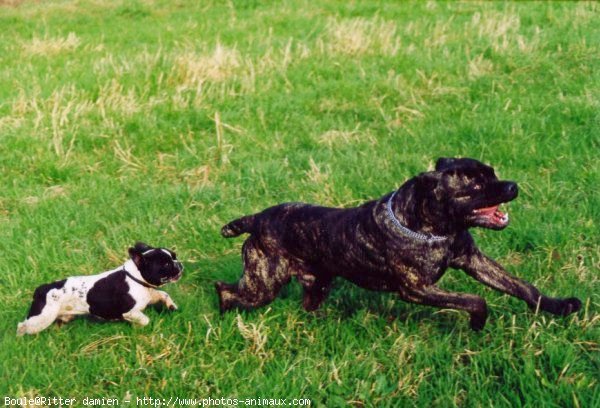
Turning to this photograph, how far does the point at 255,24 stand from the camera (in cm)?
1346

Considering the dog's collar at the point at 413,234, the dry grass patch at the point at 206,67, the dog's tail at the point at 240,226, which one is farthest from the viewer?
the dry grass patch at the point at 206,67

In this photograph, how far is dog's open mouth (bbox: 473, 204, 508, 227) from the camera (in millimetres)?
4188

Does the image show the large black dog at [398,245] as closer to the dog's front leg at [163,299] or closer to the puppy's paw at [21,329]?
the dog's front leg at [163,299]

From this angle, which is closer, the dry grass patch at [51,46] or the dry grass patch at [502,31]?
the dry grass patch at [502,31]

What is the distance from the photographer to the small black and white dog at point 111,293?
4961mm

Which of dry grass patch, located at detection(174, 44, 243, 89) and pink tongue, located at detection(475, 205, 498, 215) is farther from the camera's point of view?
dry grass patch, located at detection(174, 44, 243, 89)

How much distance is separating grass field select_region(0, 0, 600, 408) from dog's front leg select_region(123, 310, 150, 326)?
0.07 meters

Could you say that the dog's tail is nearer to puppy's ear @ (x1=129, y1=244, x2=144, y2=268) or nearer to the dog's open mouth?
puppy's ear @ (x1=129, y1=244, x2=144, y2=268)

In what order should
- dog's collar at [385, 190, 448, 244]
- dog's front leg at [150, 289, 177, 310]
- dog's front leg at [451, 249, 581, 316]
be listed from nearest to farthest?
dog's collar at [385, 190, 448, 244] → dog's front leg at [451, 249, 581, 316] → dog's front leg at [150, 289, 177, 310]

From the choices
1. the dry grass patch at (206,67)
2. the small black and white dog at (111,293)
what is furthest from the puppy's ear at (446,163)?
the dry grass patch at (206,67)

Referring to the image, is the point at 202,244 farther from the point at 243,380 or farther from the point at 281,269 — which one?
the point at 243,380

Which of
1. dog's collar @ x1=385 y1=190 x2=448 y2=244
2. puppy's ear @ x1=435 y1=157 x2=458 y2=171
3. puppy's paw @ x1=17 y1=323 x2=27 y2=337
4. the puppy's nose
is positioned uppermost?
the puppy's nose

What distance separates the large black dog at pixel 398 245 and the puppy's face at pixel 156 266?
0.34 metres

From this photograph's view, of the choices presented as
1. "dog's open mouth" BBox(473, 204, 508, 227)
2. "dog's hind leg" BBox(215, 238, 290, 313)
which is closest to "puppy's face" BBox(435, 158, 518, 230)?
"dog's open mouth" BBox(473, 204, 508, 227)
